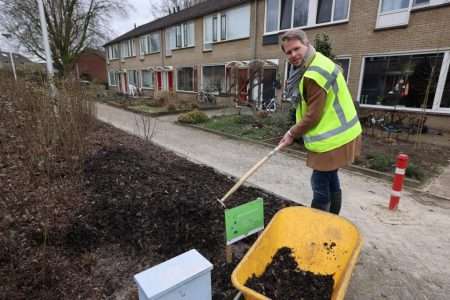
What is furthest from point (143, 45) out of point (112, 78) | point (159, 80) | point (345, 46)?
point (345, 46)

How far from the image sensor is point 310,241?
6.34 ft

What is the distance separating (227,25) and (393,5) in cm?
819

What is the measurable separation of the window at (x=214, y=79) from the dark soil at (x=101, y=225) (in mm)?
11752

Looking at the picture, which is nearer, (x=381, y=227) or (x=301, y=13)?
(x=381, y=227)

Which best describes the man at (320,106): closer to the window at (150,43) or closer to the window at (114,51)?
the window at (150,43)

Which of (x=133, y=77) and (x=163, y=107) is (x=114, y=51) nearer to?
(x=133, y=77)

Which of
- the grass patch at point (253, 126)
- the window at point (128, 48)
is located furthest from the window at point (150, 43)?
the grass patch at point (253, 126)

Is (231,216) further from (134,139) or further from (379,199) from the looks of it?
(134,139)

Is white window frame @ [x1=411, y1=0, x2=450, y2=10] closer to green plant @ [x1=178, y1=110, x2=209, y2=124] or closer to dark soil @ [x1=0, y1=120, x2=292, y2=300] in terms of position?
green plant @ [x1=178, y1=110, x2=209, y2=124]

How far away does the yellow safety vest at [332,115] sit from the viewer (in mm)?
1889

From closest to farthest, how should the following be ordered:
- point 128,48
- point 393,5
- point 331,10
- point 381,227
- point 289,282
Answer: point 289,282, point 381,227, point 393,5, point 331,10, point 128,48

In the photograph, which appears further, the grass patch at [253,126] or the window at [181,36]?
the window at [181,36]

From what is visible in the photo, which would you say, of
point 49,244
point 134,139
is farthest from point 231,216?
point 134,139

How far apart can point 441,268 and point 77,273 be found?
3.15 metres
